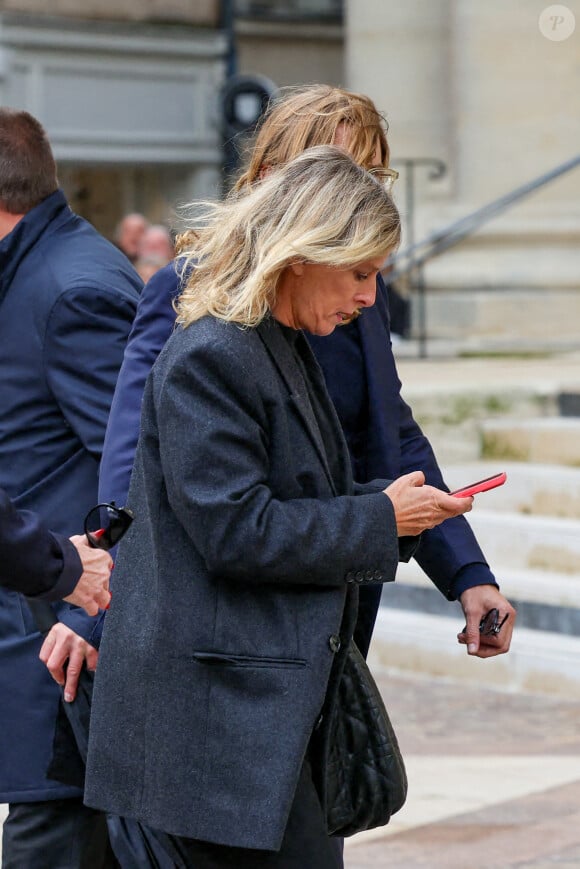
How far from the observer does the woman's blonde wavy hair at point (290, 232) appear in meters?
2.63

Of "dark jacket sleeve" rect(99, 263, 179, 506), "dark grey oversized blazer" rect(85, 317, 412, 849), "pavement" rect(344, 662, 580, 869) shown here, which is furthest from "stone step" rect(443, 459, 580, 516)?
"dark grey oversized blazer" rect(85, 317, 412, 849)

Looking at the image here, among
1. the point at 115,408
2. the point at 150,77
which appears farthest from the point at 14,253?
the point at 150,77

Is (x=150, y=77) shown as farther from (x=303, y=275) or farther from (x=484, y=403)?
(x=303, y=275)

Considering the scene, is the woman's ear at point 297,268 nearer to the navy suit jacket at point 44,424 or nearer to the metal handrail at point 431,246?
the navy suit jacket at point 44,424

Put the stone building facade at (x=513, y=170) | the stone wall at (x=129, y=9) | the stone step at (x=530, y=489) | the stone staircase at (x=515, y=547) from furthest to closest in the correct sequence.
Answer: the stone wall at (x=129, y=9) → the stone building facade at (x=513, y=170) → the stone step at (x=530, y=489) → the stone staircase at (x=515, y=547)

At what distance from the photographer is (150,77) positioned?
1911 cm

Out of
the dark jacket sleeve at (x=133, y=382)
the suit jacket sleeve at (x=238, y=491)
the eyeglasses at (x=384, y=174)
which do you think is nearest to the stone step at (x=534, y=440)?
the eyeglasses at (x=384, y=174)

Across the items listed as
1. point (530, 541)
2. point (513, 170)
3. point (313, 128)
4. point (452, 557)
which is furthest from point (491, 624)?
point (513, 170)

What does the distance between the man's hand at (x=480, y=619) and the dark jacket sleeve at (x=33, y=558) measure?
80cm

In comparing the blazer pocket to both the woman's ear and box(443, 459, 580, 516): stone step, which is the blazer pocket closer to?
the woman's ear

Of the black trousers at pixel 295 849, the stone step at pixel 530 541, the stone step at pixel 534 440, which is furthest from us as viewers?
the stone step at pixel 534 440

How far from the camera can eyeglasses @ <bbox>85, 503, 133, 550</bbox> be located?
8.96 feet

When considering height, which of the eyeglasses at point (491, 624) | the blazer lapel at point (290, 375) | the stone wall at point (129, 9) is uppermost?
the blazer lapel at point (290, 375)

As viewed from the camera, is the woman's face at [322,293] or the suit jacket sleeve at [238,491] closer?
the suit jacket sleeve at [238,491]
